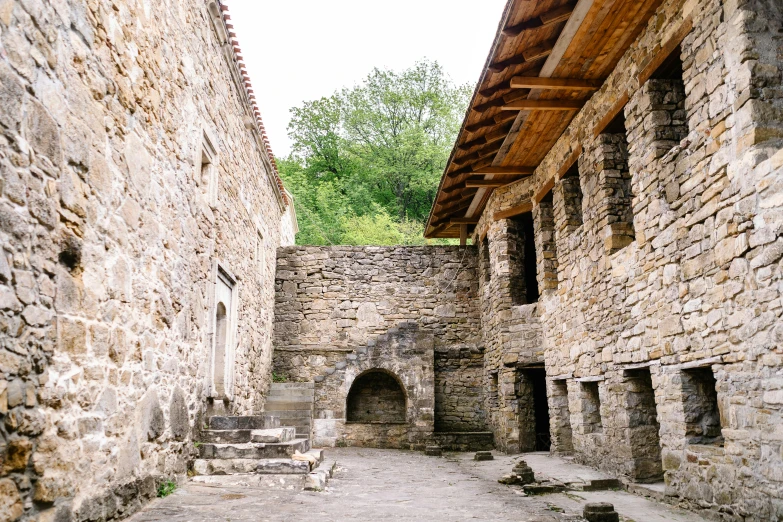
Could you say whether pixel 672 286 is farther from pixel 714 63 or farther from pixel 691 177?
pixel 714 63

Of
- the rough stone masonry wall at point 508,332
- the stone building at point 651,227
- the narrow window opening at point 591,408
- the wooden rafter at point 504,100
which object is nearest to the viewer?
the stone building at point 651,227

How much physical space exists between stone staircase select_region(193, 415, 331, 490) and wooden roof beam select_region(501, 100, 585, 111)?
5.22 meters

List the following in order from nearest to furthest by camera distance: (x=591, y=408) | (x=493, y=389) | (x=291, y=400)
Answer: (x=591, y=408) → (x=291, y=400) → (x=493, y=389)

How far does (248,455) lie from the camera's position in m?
6.99

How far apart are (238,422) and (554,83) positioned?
585 cm

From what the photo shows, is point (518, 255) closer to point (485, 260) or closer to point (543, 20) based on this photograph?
point (485, 260)

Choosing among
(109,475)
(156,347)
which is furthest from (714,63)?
(109,475)

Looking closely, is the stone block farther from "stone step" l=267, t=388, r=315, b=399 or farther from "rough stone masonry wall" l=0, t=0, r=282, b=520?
"stone step" l=267, t=388, r=315, b=399

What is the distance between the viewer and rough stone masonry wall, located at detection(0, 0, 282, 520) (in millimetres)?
3201

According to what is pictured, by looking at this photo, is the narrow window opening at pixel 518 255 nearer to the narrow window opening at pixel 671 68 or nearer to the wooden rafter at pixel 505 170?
the wooden rafter at pixel 505 170

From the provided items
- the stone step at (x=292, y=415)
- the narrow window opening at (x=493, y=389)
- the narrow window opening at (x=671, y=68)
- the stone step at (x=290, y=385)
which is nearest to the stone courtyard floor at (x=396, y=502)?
the stone step at (x=292, y=415)

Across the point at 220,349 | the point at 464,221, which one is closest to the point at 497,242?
the point at 464,221

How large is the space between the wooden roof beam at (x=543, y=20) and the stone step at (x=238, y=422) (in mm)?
5442

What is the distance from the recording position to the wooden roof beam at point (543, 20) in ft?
22.4
